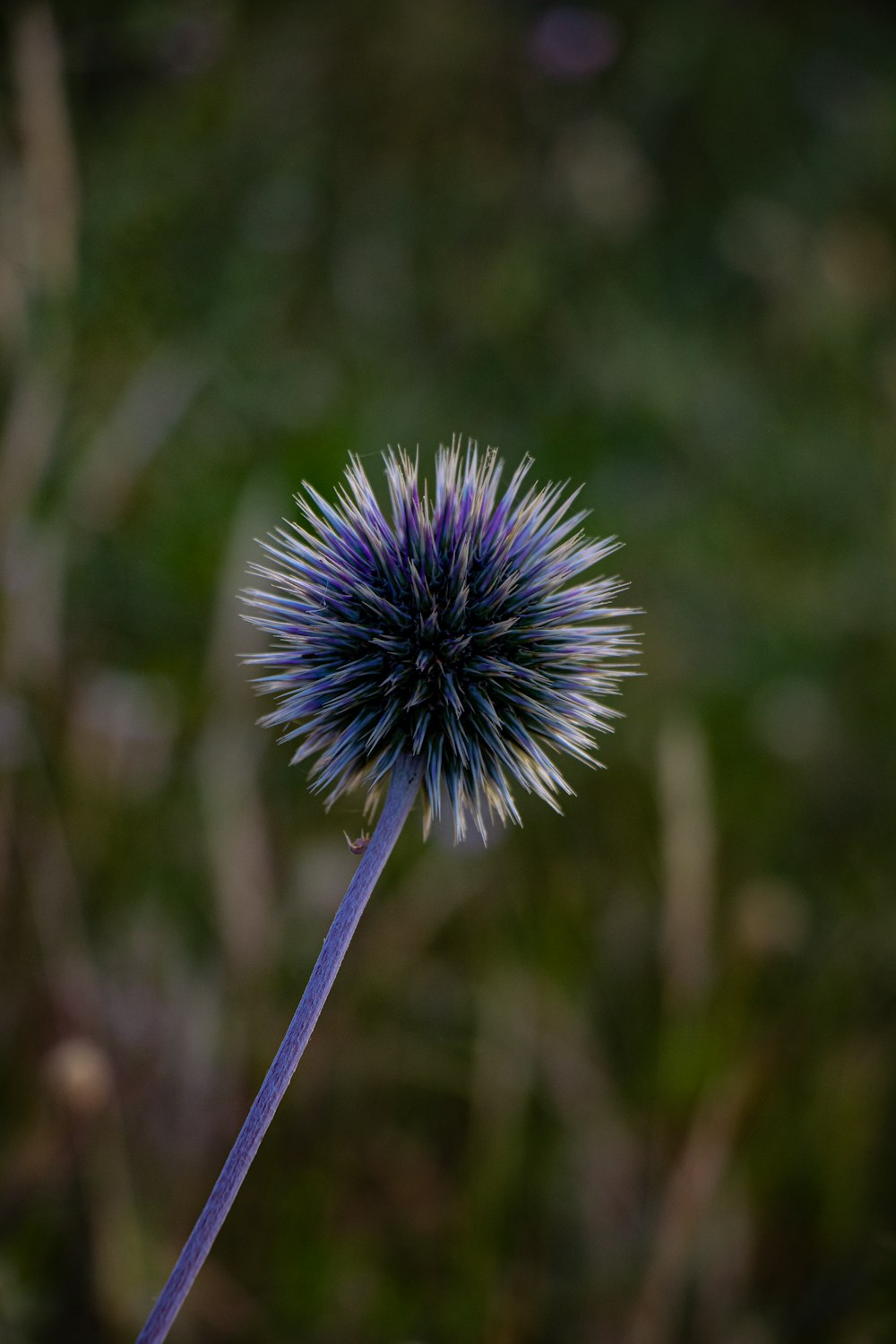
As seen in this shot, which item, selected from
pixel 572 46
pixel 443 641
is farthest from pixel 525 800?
pixel 572 46

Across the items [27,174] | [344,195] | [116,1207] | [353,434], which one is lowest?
[116,1207]

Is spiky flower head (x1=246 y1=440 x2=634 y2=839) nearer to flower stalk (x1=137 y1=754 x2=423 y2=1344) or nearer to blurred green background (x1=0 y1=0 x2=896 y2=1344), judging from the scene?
flower stalk (x1=137 y1=754 x2=423 y2=1344)

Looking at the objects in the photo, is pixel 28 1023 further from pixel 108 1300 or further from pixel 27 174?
pixel 27 174

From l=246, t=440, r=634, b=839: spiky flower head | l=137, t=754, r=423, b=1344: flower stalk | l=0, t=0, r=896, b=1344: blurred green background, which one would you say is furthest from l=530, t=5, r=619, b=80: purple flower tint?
l=137, t=754, r=423, b=1344: flower stalk

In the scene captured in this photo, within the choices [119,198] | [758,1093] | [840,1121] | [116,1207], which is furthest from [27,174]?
[840,1121]

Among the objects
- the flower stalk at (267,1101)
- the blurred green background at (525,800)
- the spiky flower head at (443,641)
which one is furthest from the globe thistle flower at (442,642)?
the blurred green background at (525,800)

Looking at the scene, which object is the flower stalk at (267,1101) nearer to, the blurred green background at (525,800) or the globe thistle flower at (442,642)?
the globe thistle flower at (442,642)
